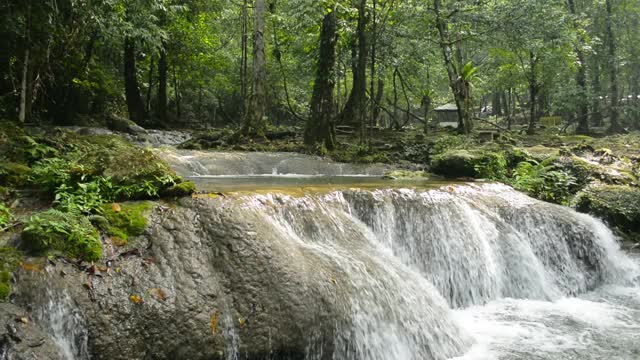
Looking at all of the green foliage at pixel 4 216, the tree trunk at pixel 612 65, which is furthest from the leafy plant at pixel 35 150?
the tree trunk at pixel 612 65

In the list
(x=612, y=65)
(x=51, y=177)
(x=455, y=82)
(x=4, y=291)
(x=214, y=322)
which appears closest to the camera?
(x=4, y=291)

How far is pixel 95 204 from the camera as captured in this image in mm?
4594

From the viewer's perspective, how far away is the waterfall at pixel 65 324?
3.54 meters

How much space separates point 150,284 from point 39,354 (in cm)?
102

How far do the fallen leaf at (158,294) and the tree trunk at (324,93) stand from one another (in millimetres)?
10250

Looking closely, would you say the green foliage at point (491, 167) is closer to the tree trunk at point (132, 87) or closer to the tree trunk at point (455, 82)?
the tree trunk at point (455, 82)

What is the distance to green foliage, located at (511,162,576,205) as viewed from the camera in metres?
10.6

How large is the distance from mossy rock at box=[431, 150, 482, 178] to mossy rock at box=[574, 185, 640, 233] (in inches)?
95.1

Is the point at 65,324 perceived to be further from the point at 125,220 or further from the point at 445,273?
the point at 445,273

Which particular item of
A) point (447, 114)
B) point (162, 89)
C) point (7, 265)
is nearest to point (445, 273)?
point (7, 265)

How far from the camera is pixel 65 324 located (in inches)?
142

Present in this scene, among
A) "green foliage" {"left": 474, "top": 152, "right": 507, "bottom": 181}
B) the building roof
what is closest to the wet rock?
"green foliage" {"left": 474, "top": 152, "right": 507, "bottom": 181}

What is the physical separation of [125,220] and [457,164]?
350 inches

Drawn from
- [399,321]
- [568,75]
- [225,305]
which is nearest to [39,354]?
[225,305]
